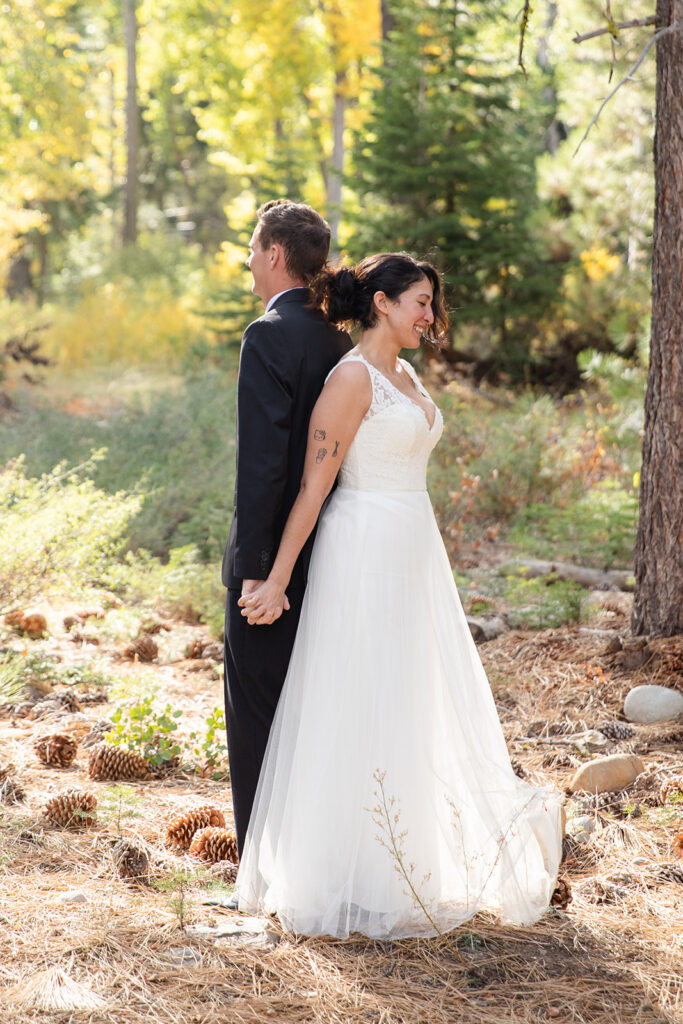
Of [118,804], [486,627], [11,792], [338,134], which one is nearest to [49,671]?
[11,792]

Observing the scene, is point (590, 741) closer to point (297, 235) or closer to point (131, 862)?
point (131, 862)

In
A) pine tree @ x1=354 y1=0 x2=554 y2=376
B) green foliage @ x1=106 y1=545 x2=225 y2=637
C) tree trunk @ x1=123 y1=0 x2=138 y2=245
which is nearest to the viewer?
green foliage @ x1=106 y1=545 x2=225 y2=637

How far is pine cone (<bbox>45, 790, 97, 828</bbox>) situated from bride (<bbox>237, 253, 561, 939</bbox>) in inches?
29.9

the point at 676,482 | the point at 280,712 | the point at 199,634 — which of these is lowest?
the point at 199,634

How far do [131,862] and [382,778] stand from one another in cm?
88

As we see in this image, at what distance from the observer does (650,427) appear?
4297mm

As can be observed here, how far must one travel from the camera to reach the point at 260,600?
102 inches

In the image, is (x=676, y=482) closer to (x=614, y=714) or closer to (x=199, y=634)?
(x=614, y=714)

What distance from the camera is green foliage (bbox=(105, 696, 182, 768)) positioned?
3645 millimetres

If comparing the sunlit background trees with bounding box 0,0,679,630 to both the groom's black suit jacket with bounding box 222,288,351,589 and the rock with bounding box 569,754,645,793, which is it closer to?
the rock with bounding box 569,754,645,793

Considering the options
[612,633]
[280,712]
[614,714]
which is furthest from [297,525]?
[612,633]

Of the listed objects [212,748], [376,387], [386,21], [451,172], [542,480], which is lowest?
[212,748]

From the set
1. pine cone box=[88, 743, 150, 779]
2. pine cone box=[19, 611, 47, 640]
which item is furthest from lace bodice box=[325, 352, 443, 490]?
pine cone box=[19, 611, 47, 640]

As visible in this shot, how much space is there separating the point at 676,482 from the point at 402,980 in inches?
103
